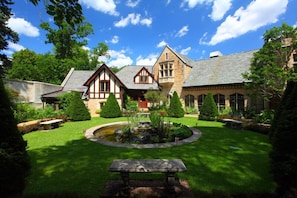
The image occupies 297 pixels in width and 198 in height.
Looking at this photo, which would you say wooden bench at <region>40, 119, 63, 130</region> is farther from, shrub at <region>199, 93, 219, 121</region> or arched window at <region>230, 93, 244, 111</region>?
arched window at <region>230, 93, 244, 111</region>

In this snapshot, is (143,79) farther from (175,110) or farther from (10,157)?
(10,157)

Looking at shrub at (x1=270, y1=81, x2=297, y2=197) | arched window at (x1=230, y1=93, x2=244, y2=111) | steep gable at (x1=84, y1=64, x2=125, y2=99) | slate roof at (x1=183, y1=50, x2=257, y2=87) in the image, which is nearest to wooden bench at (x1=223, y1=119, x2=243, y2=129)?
arched window at (x1=230, y1=93, x2=244, y2=111)

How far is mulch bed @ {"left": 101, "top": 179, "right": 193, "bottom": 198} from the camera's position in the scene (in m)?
3.71

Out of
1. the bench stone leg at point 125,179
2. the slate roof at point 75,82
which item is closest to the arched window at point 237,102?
the bench stone leg at point 125,179

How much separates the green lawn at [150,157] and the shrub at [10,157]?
0.75 m

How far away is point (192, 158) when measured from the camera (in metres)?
6.21

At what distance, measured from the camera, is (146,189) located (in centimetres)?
393

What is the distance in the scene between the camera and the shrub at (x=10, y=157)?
10.00ft

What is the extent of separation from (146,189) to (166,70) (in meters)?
22.7

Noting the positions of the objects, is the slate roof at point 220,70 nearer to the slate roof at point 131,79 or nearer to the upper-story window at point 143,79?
the slate roof at point 131,79

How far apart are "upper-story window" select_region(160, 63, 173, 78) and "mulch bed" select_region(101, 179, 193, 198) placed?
71.2 feet

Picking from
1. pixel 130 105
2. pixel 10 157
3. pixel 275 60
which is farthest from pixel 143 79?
pixel 10 157

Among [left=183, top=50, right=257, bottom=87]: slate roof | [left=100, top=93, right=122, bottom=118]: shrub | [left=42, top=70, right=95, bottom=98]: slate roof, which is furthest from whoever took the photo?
[left=42, top=70, right=95, bottom=98]: slate roof

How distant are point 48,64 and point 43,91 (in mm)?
16750
